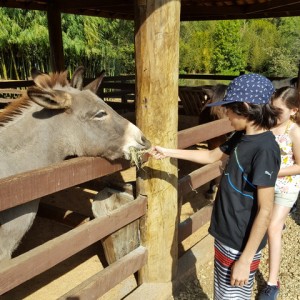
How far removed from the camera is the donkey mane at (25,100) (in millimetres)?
2549

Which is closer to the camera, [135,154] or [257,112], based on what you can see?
[257,112]

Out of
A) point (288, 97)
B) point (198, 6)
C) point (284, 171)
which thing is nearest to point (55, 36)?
point (198, 6)

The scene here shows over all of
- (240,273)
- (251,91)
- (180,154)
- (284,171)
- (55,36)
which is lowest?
(240,273)

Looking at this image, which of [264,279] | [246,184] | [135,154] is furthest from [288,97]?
[264,279]

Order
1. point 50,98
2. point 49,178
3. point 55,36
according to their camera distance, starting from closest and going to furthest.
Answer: point 49,178 → point 50,98 → point 55,36

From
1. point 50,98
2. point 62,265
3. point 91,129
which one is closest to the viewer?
point 50,98

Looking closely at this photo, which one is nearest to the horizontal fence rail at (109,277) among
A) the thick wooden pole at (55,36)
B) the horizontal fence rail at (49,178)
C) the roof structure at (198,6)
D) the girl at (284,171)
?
the horizontal fence rail at (49,178)

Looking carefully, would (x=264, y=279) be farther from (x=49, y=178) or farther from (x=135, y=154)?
(x=49, y=178)

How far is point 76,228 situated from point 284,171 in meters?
1.80

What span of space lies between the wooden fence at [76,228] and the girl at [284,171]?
80cm

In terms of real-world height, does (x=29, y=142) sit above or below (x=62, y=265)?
above

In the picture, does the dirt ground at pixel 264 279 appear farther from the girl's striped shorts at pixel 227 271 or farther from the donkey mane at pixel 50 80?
the donkey mane at pixel 50 80

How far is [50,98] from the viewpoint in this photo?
2.37 meters

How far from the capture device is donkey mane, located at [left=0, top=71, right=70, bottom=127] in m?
2.55
